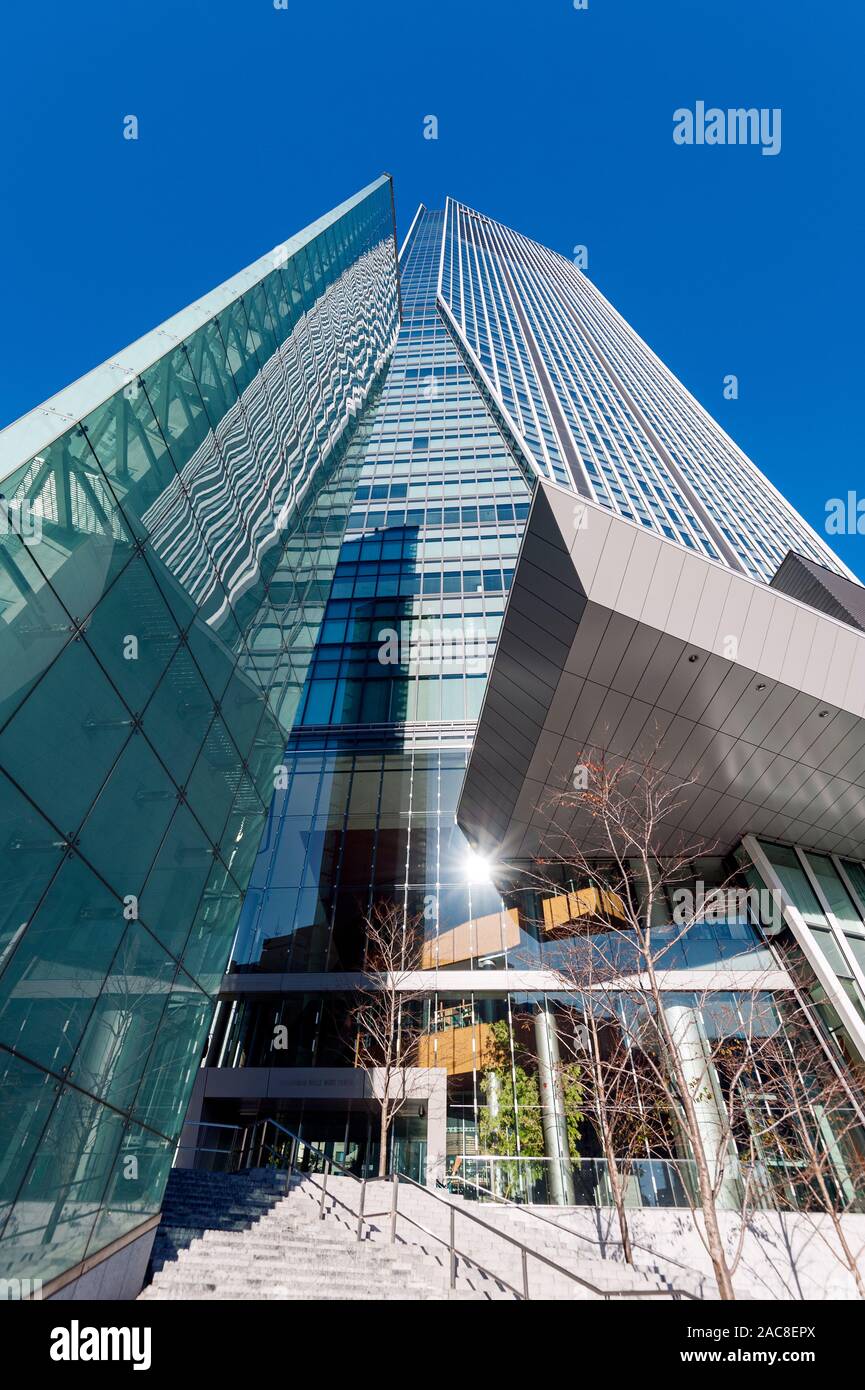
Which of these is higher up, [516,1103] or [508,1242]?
[516,1103]

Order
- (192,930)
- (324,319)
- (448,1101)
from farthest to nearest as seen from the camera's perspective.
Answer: (324,319), (448,1101), (192,930)

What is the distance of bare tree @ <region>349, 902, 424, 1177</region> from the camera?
63.4 feet

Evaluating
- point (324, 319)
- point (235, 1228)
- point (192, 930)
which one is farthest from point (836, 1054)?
point (324, 319)

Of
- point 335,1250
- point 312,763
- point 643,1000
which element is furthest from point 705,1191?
point 312,763

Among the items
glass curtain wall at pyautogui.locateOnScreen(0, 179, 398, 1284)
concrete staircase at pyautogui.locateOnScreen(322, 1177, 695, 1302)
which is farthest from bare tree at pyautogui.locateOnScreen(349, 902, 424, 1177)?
glass curtain wall at pyautogui.locateOnScreen(0, 179, 398, 1284)

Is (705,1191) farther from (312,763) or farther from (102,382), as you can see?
(312,763)

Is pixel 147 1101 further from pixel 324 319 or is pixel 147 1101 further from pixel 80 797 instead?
pixel 324 319

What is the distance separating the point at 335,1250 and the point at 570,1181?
27.9 ft

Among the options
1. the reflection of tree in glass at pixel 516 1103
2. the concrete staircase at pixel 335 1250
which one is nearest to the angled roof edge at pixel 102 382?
the concrete staircase at pixel 335 1250

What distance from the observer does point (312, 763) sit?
28.8 metres

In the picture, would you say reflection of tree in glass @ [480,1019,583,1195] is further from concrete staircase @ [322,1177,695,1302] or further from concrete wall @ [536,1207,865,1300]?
concrete staircase @ [322,1177,695,1302]

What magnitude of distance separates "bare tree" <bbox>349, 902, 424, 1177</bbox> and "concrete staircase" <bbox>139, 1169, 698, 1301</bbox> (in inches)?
198

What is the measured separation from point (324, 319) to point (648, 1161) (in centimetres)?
2586

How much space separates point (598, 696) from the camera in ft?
53.2
